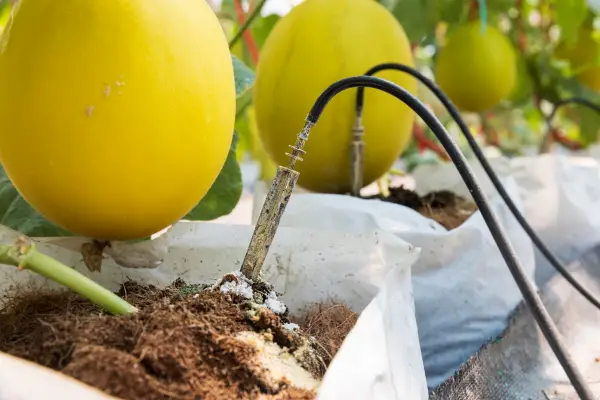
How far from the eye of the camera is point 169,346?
1.45 feet

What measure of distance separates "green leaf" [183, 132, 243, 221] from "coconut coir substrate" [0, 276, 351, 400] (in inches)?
12.1

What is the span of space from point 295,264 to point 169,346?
0.88 ft

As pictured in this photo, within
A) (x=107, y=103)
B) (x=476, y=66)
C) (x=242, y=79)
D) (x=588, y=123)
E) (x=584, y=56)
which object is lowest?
(x=588, y=123)

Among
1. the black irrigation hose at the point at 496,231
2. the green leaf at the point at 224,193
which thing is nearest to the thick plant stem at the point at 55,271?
the black irrigation hose at the point at 496,231

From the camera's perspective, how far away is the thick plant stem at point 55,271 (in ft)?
1.53

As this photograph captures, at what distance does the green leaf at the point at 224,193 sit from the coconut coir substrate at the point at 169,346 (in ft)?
1.01

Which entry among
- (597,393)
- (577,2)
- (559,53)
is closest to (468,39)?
(577,2)

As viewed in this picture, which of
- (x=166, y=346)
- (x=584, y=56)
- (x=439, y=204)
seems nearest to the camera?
(x=166, y=346)

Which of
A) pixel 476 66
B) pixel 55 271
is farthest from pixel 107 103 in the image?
pixel 476 66

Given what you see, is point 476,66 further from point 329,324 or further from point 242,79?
point 329,324

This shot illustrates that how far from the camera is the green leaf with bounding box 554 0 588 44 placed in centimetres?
153

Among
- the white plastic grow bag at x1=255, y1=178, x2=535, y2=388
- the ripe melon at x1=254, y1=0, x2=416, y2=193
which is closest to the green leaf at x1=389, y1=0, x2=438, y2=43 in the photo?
the ripe melon at x1=254, y1=0, x2=416, y2=193

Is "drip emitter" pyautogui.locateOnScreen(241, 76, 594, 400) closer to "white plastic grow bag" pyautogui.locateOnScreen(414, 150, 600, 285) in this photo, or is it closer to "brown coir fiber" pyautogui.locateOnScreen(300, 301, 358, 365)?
"brown coir fiber" pyautogui.locateOnScreen(300, 301, 358, 365)

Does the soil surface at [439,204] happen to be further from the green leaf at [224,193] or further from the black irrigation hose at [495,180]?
the green leaf at [224,193]
